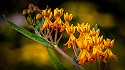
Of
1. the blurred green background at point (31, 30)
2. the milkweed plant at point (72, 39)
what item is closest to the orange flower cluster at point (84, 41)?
the milkweed plant at point (72, 39)

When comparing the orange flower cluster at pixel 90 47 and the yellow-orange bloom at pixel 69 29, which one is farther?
the yellow-orange bloom at pixel 69 29

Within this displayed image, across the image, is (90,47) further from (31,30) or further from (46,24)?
(31,30)

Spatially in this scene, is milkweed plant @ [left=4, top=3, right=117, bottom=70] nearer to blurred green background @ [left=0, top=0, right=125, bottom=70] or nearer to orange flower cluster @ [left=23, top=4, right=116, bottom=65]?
orange flower cluster @ [left=23, top=4, right=116, bottom=65]

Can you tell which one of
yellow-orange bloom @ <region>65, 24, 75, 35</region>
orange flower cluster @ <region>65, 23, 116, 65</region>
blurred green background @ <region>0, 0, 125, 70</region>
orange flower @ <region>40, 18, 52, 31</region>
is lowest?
orange flower cluster @ <region>65, 23, 116, 65</region>

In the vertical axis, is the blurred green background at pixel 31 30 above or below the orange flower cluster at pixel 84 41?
above

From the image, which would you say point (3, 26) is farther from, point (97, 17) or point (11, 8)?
point (97, 17)

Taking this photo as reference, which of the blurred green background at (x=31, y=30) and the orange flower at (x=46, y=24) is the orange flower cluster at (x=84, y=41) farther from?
the blurred green background at (x=31, y=30)

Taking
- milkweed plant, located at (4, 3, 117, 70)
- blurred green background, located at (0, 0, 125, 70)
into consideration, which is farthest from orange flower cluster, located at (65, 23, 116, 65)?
blurred green background, located at (0, 0, 125, 70)
